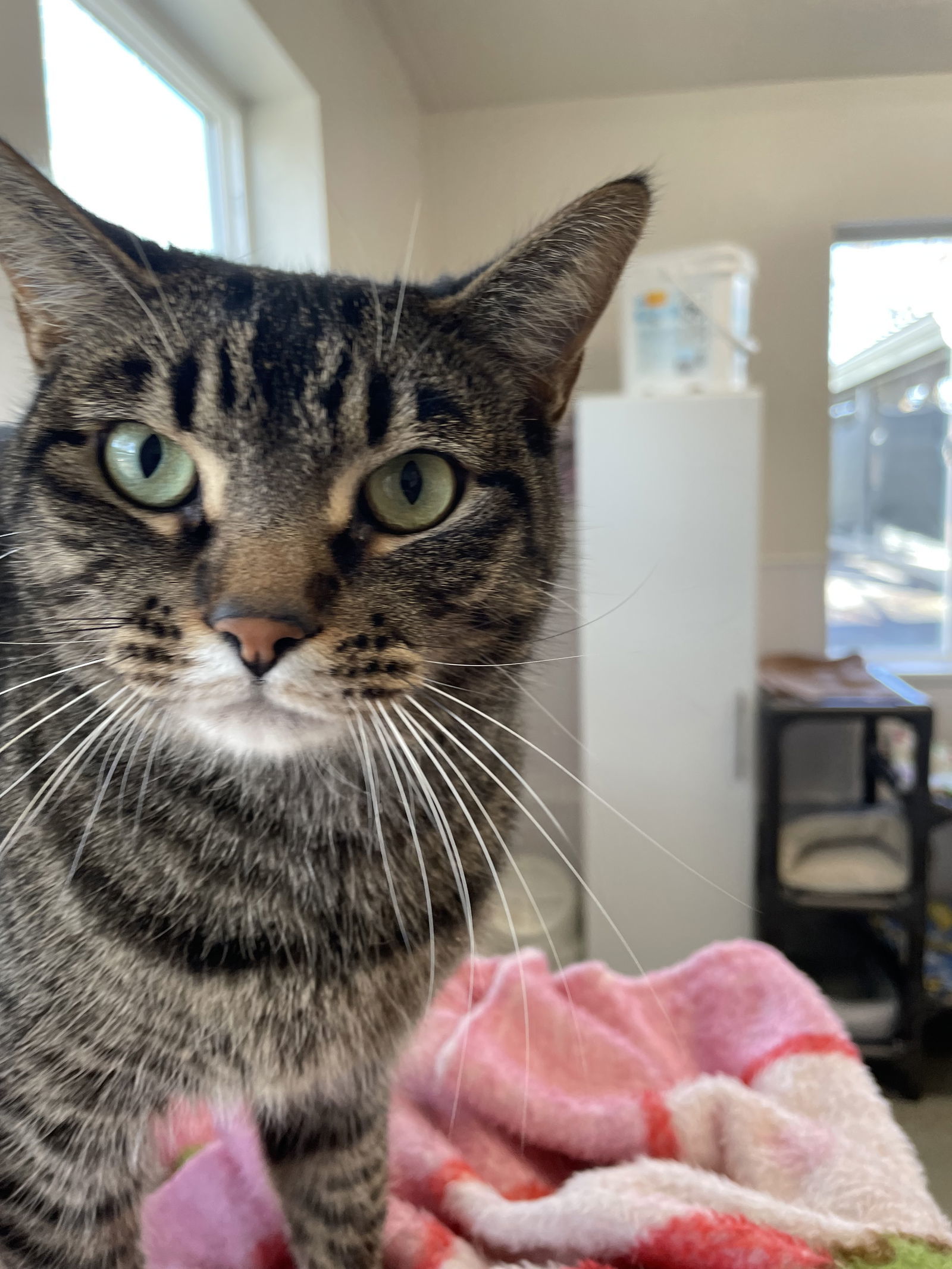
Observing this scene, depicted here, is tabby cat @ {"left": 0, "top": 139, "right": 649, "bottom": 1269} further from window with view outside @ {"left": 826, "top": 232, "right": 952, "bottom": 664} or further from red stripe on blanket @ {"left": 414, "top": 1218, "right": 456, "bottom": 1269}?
window with view outside @ {"left": 826, "top": 232, "right": 952, "bottom": 664}

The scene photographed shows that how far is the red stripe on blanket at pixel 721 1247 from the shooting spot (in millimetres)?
505

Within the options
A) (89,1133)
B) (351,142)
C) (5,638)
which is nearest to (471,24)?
(351,142)

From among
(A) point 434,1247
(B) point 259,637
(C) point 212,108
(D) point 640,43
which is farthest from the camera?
(C) point 212,108

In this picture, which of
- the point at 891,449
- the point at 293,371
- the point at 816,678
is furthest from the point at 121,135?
the point at 816,678

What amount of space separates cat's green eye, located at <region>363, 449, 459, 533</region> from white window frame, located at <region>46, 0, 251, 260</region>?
2.06 ft

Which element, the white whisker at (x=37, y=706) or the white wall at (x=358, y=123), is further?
the white wall at (x=358, y=123)

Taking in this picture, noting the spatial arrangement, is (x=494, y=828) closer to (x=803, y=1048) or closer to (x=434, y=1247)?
(x=434, y=1247)

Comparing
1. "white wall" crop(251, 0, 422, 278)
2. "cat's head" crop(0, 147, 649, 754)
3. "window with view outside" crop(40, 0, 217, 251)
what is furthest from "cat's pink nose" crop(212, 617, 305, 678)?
Answer: "white wall" crop(251, 0, 422, 278)

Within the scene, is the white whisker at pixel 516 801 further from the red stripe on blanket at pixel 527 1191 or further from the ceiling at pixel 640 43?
the ceiling at pixel 640 43

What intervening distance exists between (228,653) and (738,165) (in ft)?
3.57

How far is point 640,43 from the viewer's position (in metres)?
0.88

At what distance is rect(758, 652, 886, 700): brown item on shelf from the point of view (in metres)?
1.51

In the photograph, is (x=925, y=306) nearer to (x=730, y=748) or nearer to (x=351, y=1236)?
(x=730, y=748)

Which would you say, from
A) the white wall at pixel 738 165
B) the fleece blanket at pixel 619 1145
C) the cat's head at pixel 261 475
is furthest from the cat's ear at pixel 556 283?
the fleece blanket at pixel 619 1145
